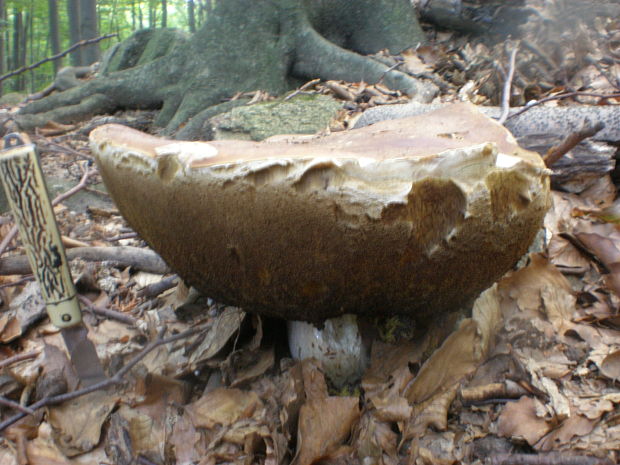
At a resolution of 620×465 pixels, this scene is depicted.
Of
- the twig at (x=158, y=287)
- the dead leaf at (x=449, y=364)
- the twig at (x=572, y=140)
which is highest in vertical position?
the twig at (x=572, y=140)

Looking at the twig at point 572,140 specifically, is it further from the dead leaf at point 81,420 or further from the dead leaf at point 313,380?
the dead leaf at point 81,420

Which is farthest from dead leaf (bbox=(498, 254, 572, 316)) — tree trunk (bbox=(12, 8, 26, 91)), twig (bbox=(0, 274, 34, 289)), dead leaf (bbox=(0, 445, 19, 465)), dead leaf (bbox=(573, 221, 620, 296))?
tree trunk (bbox=(12, 8, 26, 91))

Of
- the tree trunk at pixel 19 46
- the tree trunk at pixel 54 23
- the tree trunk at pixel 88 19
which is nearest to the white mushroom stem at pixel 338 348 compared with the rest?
the tree trunk at pixel 88 19

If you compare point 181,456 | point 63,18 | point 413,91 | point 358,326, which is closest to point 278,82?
point 413,91

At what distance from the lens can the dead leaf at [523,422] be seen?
3.75 ft

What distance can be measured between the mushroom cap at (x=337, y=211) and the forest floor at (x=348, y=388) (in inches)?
11.9

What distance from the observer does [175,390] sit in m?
1.46

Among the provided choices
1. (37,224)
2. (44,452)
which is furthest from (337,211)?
(44,452)

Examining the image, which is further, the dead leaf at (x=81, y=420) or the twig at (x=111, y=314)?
the twig at (x=111, y=314)

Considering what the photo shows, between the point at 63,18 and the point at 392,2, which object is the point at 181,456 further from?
the point at 63,18

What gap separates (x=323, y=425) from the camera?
1221 millimetres

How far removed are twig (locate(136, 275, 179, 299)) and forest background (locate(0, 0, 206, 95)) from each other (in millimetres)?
4859

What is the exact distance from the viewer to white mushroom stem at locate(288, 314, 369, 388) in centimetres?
140

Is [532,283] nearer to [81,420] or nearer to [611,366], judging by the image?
[611,366]
